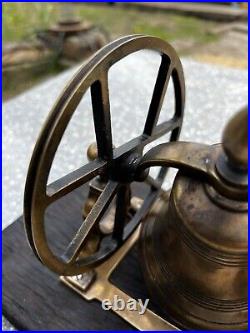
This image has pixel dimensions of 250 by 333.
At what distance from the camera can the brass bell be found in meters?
0.57

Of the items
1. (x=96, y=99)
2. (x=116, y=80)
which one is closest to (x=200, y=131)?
(x=116, y=80)

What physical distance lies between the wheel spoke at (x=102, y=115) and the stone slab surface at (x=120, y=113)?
0.55 m

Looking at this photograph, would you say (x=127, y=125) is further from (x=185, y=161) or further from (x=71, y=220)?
(x=185, y=161)

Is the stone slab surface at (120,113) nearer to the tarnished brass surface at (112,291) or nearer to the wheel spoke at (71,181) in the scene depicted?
the tarnished brass surface at (112,291)

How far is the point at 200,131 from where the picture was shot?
141cm

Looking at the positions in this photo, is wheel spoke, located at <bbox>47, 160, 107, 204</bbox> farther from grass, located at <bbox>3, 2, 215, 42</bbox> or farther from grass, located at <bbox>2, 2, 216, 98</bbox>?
grass, located at <bbox>3, 2, 215, 42</bbox>

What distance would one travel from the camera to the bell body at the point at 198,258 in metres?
0.60

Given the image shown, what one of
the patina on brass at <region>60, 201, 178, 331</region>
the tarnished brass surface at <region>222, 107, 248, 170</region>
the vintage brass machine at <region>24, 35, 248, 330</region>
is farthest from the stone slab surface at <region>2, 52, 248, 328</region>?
the tarnished brass surface at <region>222, 107, 248, 170</region>

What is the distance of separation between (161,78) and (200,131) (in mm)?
757

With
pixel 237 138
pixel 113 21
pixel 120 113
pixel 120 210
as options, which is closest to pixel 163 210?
pixel 120 210

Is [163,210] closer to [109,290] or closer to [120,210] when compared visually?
[120,210]

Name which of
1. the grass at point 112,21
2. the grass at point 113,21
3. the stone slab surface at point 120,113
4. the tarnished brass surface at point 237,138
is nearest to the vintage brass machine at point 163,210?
the tarnished brass surface at point 237,138

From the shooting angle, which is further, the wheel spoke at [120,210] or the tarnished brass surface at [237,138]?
the wheel spoke at [120,210]

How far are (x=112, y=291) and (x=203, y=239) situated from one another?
281 mm
